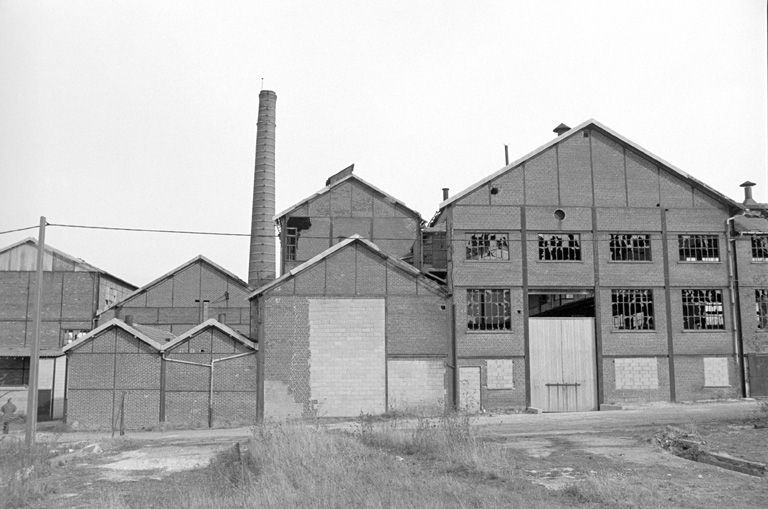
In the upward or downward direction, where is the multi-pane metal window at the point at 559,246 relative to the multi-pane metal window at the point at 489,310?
upward

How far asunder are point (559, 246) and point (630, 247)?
9.77 ft

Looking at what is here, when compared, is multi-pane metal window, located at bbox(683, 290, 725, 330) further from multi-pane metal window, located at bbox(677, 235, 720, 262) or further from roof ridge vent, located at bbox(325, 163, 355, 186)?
roof ridge vent, located at bbox(325, 163, 355, 186)

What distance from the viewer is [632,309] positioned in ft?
97.1

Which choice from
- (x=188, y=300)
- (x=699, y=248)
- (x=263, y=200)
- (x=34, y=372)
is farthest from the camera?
(x=263, y=200)

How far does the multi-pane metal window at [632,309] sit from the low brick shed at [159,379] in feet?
47.9

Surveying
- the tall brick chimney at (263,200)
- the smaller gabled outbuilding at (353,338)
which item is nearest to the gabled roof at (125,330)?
the smaller gabled outbuilding at (353,338)

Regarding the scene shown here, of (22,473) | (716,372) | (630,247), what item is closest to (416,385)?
(630,247)

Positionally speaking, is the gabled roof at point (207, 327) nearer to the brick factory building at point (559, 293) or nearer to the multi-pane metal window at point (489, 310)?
the brick factory building at point (559, 293)

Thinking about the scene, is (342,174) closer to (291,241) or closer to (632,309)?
(291,241)

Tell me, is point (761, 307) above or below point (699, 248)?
below

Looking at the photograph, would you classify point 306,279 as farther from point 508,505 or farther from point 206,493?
point 508,505

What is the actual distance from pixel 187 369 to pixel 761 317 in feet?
76.2

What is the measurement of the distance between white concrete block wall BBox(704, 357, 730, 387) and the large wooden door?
185 inches

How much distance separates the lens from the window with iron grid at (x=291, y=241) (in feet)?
111
